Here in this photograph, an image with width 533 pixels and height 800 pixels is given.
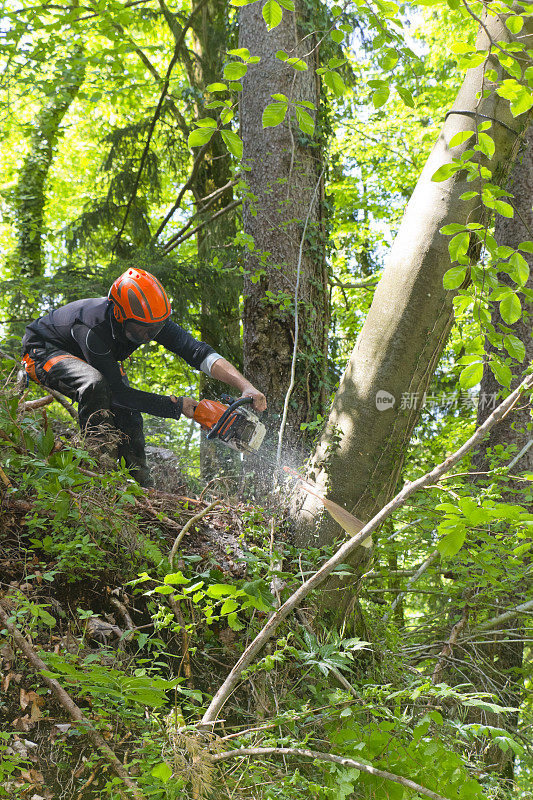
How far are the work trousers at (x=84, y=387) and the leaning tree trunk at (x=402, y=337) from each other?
1.41m

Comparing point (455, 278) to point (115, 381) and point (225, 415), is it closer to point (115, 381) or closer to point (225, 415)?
point (225, 415)

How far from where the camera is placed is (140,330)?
3.99 m

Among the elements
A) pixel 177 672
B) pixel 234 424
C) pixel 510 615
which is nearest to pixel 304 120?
pixel 234 424

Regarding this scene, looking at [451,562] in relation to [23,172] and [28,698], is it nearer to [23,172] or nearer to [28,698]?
[28,698]

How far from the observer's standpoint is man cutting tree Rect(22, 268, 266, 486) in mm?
3828

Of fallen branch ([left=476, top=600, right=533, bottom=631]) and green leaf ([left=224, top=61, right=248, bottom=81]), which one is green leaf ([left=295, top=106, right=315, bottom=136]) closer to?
green leaf ([left=224, top=61, right=248, bottom=81])

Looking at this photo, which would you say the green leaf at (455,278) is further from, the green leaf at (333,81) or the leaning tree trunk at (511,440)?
the leaning tree trunk at (511,440)

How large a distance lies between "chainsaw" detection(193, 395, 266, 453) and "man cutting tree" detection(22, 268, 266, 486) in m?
0.13

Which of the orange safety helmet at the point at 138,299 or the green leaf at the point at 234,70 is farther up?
the green leaf at the point at 234,70

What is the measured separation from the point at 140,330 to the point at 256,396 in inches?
36.1

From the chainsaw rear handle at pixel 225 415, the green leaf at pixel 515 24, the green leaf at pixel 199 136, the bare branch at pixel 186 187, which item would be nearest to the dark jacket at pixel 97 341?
the chainsaw rear handle at pixel 225 415

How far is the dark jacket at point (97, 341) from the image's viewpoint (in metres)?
4.02

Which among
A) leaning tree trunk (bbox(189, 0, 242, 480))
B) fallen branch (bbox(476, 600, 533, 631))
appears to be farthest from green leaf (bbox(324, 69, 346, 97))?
leaning tree trunk (bbox(189, 0, 242, 480))

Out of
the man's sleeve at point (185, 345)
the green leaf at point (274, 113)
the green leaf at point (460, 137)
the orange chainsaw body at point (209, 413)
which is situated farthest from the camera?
the man's sleeve at point (185, 345)
